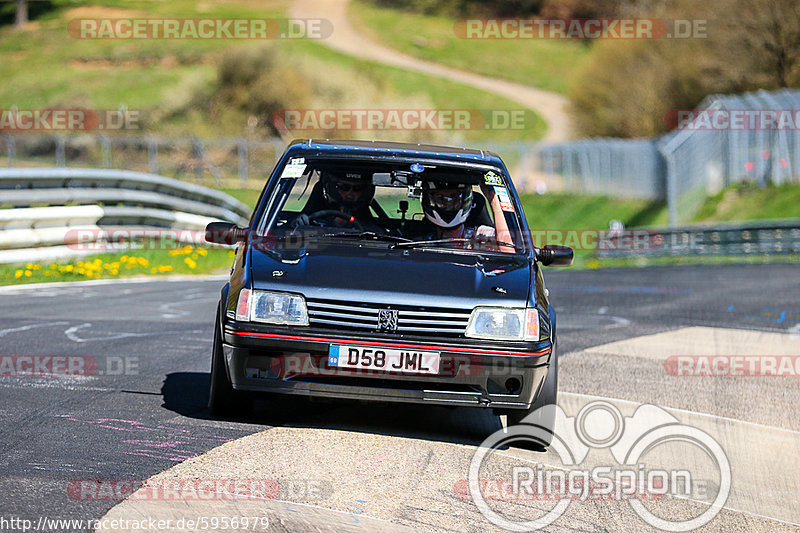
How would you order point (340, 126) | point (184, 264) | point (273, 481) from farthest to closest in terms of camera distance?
1. point (340, 126)
2. point (184, 264)
3. point (273, 481)

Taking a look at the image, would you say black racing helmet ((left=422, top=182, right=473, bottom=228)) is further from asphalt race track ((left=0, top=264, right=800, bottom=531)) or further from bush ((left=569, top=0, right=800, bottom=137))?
bush ((left=569, top=0, right=800, bottom=137))

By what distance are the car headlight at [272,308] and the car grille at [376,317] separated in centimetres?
5

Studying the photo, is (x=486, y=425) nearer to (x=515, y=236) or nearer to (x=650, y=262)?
(x=515, y=236)

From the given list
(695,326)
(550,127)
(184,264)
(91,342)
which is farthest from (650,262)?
(550,127)

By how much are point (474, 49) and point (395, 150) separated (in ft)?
286

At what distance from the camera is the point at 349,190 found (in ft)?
24.6

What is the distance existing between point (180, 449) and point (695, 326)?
329 inches

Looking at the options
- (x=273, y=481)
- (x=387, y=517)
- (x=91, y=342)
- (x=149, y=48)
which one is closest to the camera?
(x=387, y=517)

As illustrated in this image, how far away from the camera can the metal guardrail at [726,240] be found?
86.8ft

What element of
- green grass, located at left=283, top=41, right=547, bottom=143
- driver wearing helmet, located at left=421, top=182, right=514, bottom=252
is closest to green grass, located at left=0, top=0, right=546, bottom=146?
green grass, located at left=283, top=41, right=547, bottom=143

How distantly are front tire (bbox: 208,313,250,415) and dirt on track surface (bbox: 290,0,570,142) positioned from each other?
63.5 meters

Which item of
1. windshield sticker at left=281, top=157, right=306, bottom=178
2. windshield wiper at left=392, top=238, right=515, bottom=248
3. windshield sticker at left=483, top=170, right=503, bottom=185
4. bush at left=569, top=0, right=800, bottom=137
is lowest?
windshield wiper at left=392, top=238, right=515, bottom=248

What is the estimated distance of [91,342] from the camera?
9766 mm

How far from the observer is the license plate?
241 inches
